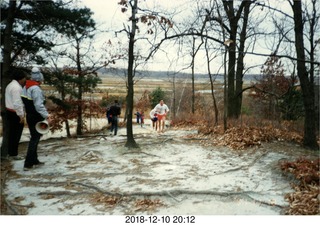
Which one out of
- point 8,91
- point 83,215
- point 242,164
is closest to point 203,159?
point 242,164

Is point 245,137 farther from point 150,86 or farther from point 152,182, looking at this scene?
point 150,86

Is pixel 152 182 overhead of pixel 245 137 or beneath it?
beneath

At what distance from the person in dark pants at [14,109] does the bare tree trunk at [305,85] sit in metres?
7.34

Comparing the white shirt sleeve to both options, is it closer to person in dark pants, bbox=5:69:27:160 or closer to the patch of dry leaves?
person in dark pants, bbox=5:69:27:160

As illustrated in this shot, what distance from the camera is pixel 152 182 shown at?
559 centimetres

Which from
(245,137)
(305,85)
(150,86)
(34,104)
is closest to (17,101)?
(34,104)

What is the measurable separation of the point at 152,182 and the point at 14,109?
11.7 ft

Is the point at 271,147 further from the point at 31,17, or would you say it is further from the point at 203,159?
the point at 31,17

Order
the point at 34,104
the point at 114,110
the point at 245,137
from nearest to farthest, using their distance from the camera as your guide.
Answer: the point at 34,104, the point at 245,137, the point at 114,110

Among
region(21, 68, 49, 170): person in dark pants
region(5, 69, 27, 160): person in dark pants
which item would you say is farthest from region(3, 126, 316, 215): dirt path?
region(21, 68, 49, 170): person in dark pants

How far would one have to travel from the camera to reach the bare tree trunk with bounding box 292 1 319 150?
805cm

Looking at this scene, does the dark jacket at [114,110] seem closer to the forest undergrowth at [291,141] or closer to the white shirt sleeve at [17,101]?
the forest undergrowth at [291,141]

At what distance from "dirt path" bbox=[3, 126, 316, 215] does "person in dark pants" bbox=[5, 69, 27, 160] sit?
0.61m

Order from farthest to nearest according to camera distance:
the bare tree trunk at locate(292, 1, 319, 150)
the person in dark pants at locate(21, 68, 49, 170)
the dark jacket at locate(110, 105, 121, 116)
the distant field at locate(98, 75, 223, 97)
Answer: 1. the distant field at locate(98, 75, 223, 97)
2. the dark jacket at locate(110, 105, 121, 116)
3. the bare tree trunk at locate(292, 1, 319, 150)
4. the person in dark pants at locate(21, 68, 49, 170)
